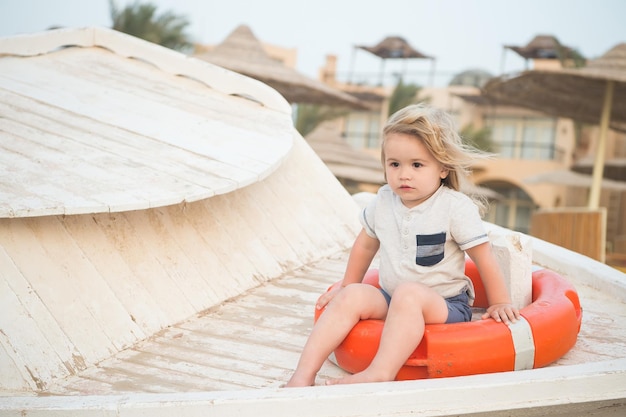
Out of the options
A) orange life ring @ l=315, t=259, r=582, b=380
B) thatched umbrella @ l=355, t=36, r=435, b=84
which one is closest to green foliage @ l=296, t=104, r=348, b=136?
thatched umbrella @ l=355, t=36, r=435, b=84

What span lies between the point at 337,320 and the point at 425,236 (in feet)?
1.38

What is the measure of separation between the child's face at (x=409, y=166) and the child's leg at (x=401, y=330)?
35 centimetres

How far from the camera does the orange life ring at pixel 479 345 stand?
212 centimetres

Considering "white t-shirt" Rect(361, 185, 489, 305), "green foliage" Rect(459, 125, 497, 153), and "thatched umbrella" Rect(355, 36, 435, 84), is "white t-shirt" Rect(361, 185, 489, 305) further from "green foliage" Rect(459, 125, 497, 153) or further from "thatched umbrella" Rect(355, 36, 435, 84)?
"thatched umbrella" Rect(355, 36, 435, 84)

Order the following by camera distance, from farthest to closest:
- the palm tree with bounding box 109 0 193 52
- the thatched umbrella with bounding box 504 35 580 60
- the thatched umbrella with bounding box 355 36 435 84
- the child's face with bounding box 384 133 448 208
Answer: the thatched umbrella with bounding box 355 36 435 84
the thatched umbrella with bounding box 504 35 580 60
the palm tree with bounding box 109 0 193 52
the child's face with bounding box 384 133 448 208

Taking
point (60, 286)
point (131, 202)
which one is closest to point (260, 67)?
point (131, 202)

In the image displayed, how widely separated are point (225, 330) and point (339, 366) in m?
0.56

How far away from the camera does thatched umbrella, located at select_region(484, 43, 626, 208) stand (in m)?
8.10

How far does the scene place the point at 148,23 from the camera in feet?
61.2

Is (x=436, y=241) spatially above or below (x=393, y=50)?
below

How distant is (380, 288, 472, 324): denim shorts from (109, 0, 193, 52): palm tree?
1672cm

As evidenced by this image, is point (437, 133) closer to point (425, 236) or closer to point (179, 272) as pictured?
point (425, 236)

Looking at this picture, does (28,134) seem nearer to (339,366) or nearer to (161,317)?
(161,317)

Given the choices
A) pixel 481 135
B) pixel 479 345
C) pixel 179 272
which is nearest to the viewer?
pixel 479 345
